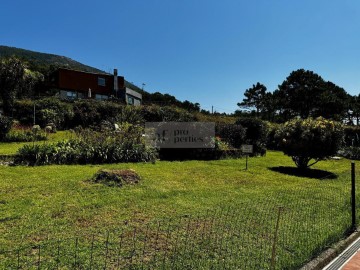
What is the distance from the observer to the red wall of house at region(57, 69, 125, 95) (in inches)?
1505

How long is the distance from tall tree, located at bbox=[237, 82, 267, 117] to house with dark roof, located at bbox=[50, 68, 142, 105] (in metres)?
27.3

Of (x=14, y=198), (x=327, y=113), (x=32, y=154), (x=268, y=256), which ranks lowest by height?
(x=268, y=256)

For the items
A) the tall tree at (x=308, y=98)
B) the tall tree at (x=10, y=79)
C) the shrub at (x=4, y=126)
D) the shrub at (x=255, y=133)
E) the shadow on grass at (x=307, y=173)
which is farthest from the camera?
the tall tree at (x=308, y=98)

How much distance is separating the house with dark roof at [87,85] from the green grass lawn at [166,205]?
29.5m

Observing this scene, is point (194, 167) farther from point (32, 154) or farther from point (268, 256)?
point (268, 256)

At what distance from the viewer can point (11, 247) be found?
150 inches

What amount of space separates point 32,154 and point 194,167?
5527 mm

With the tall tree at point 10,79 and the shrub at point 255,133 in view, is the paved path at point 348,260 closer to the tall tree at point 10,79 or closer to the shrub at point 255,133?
the shrub at point 255,133

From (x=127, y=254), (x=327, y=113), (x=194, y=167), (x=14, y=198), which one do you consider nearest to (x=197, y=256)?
(x=127, y=254)

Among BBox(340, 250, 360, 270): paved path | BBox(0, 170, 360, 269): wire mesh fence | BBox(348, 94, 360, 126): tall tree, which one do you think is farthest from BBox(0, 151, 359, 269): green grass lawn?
BBox(348, 94, 360, 126): tall tree

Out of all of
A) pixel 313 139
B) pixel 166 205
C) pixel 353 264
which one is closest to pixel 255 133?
pixel 313 139

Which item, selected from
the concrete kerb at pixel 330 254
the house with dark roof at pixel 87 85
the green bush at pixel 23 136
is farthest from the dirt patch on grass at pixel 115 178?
the house with dark roof at pixel 87 85

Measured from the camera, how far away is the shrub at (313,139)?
12258 mm

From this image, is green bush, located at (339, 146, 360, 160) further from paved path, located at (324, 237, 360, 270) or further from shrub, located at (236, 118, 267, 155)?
paved path, located at (324, 237, 360, 270)
